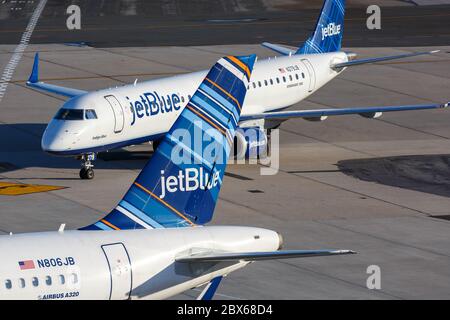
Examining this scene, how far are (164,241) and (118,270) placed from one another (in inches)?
52.2

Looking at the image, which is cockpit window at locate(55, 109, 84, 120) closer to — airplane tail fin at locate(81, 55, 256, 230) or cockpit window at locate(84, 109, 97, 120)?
cockpit window at locate(84, 109, 97, 120)

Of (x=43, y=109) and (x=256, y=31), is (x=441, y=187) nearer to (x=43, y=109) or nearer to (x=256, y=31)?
(x=43, y=109)

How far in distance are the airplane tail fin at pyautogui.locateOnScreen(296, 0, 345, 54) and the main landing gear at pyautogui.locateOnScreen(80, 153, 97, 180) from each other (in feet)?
49.1

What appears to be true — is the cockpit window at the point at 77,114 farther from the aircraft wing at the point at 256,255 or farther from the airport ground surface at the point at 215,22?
the airport ground surface at the point at 215,22

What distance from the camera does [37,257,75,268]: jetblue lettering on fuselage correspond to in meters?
19.1

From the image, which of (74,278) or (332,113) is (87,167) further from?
(74,278)

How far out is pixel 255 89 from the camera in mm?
49469

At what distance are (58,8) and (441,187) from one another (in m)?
57.2

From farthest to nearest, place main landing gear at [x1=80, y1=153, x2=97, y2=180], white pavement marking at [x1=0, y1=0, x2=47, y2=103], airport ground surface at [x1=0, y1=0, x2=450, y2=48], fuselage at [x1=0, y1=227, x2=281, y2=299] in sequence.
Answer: airport ground surface at [x1=0, y1=0, x2=450, y2=48], white pavement marking at [x1=0, y1=0, x2=47, y2=103], main landing gear at [x1=80, y1=153, x2=97, y2=180], fuselage at [x1=0, y1=227, x2=281, y2=299]

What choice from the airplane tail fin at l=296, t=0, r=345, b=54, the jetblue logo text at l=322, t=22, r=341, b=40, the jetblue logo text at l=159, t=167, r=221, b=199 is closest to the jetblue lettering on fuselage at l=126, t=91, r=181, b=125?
the airplane tail fin at l=296, t=0, r=345, b=54

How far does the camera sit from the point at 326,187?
42.9m

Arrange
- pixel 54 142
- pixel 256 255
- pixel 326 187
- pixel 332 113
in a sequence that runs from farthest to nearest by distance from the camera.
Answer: pixel 332 113 < pixel 326 187 < pixel 54 142 < pixel 256 255

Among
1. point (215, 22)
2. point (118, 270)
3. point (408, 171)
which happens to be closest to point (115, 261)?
point (118, 270)
